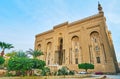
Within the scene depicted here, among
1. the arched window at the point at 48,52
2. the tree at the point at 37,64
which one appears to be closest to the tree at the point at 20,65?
the tree at the point at 37,64

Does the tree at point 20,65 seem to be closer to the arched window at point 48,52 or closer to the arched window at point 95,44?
the arched window at point 95,44

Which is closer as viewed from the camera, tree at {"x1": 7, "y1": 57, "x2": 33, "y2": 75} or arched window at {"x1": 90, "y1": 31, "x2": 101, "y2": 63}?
tree at {"x1": 7, "y1": 57, "x2": 33, "y2": 75}

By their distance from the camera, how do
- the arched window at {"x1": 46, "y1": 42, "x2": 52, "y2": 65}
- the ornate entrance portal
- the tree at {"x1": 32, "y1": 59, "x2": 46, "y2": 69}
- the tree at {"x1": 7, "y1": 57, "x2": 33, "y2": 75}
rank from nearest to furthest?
1. the tree at {"x1": 7, "y1": 57, "x2": 33, "y2": 75}
2. the tree at {"x1": 32, "y1": 59, "x2": 46, "y2": 69}
3. the ornate entrance portal
4. the arched window at {"x1": 46, "y1": 42, "x2": 52, "y2": 65}

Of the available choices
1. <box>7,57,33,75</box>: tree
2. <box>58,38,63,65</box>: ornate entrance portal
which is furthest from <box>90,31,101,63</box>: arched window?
<box>7,57,33,75</box>: tree

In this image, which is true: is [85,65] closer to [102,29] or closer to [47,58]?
[102,29]

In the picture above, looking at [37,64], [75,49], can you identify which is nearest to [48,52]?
[75,49]

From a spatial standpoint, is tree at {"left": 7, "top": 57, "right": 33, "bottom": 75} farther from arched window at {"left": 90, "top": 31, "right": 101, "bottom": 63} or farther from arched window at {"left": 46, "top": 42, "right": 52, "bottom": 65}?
arched window at {"left": 46, "top": 42, "right": 52, "bottom": 65}

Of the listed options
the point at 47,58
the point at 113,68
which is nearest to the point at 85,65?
the point at 113,68

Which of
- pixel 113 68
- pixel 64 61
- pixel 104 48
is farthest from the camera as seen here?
pixel 64 61

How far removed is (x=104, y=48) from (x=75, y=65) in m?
9.27

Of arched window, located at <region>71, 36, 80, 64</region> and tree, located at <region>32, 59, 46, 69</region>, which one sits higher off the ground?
arched window, located at <region>71, 36, 80, 64</region>

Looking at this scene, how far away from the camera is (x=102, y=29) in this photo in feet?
97.8

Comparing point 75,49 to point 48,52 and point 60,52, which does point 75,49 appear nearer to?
point 60,52

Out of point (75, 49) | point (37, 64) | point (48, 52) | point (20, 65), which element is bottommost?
point (20, 65)
